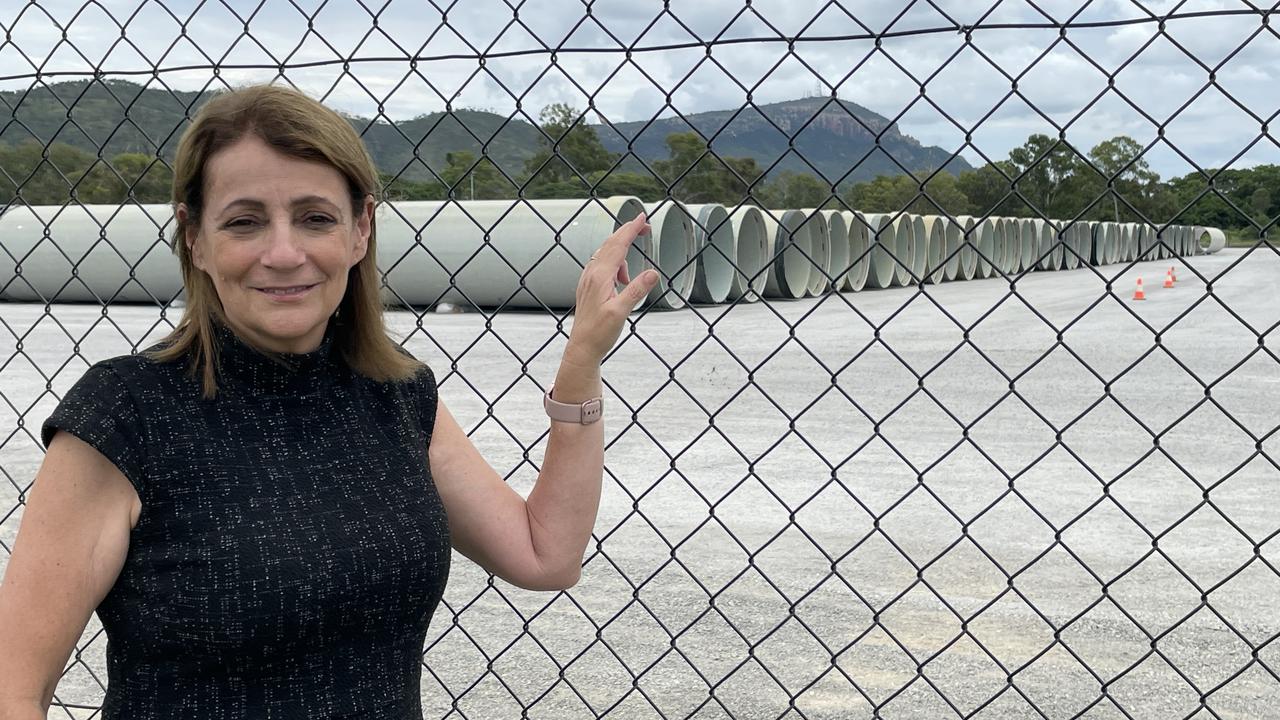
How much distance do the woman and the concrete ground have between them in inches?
25.4

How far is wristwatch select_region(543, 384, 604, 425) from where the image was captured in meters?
1.89

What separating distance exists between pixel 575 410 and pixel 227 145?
2.15 feet

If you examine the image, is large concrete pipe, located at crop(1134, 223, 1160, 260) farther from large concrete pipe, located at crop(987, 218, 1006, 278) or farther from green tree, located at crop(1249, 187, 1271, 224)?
large concrete pipe, located at crop(987, 218, 1006, 278)

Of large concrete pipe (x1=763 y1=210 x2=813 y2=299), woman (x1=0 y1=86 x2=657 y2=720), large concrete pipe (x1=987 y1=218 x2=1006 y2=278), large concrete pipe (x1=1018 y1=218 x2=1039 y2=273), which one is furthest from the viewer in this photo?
large concrete pipe (x1=1018 y1=218 x2=1039 y2=273)

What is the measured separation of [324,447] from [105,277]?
18.3 metres

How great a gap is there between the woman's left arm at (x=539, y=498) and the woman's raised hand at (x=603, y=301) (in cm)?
2

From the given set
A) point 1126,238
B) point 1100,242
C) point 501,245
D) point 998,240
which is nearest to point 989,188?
point 501,245

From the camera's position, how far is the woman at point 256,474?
150cm

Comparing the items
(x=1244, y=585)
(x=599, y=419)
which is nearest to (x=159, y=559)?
(x=599, y=419)

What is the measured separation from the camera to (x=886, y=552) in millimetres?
4719

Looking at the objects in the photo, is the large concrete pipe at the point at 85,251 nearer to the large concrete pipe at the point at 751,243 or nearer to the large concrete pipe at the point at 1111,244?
the large concrete pipe at the point at 751,243

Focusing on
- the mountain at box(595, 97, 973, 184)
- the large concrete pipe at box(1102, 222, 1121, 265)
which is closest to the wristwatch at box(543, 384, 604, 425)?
the mountain at box(595, 97, 973, 184)

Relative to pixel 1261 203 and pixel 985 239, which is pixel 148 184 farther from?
pixel 985 239

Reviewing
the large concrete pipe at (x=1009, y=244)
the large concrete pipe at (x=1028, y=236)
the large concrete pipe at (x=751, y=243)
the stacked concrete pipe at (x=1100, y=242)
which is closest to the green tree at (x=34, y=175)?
the large concrete pipe at (x=751, y=243)
